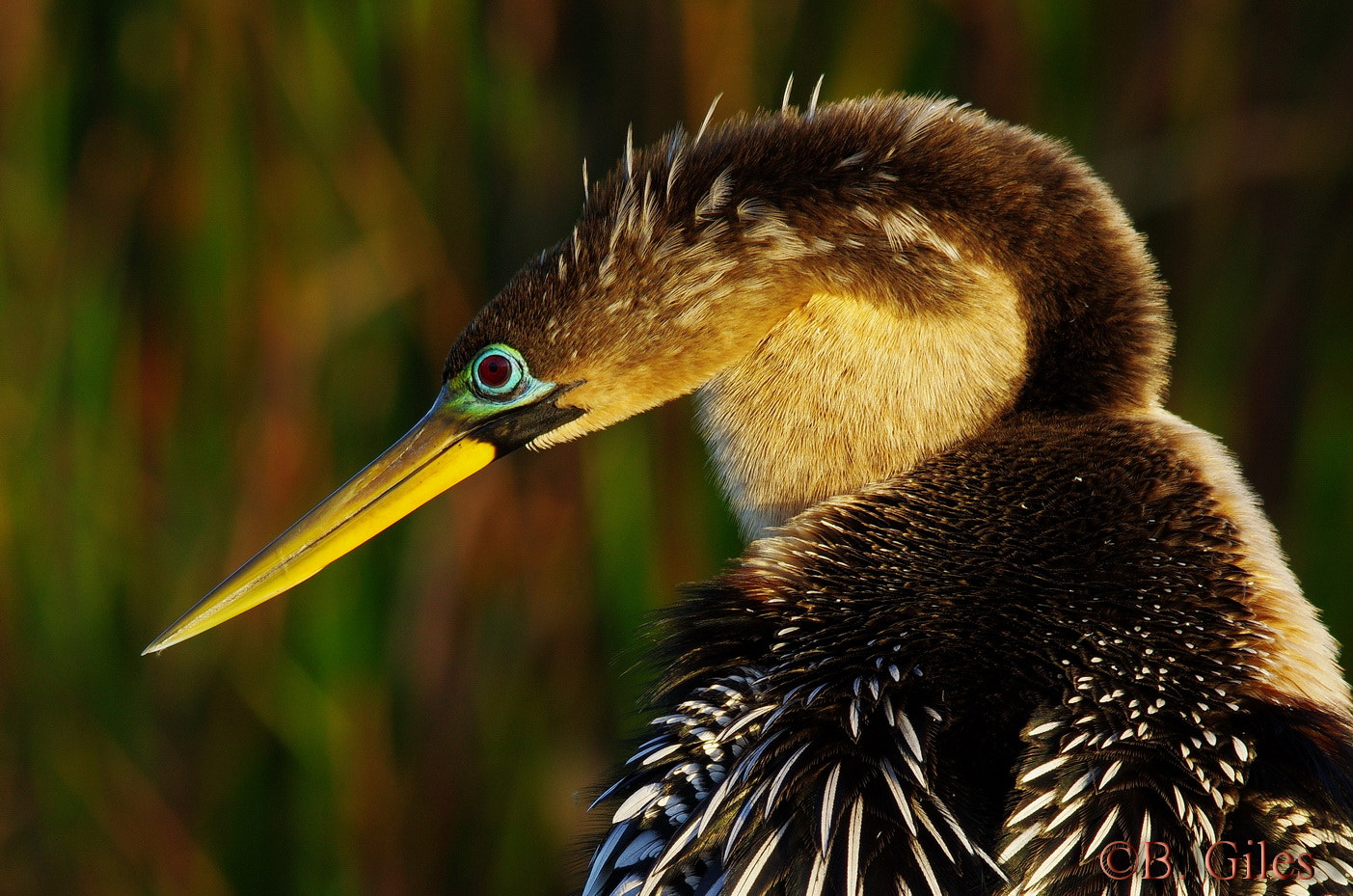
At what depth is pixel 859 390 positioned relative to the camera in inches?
60.9

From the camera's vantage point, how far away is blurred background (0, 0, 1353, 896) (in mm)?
2398

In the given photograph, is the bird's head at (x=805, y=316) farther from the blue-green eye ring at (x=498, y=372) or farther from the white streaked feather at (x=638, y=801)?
the white streaked feather at (x=638, y=801)

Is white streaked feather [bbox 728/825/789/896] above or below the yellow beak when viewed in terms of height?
below

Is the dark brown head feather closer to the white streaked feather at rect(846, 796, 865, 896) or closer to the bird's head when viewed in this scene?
the bird's head

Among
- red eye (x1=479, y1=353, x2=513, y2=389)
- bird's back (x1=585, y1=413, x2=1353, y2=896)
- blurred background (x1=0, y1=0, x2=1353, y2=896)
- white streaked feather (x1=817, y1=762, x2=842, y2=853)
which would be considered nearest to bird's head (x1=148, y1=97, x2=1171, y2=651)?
red eye (x1=479, y1=353, x2=513, y2=389)

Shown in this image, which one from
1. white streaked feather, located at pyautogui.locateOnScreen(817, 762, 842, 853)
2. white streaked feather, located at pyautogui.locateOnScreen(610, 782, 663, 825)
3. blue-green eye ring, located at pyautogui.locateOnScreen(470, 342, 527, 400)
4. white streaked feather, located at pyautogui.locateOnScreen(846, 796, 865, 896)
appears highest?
blue-green eye ring, located at pyautogui.locateOnScreen(470, 342, 527, 400)

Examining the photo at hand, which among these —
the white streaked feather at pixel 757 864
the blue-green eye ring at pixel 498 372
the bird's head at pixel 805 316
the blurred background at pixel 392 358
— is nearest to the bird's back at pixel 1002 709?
the white streaked feather at pixel 757 864

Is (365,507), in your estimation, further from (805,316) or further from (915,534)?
(915,534)

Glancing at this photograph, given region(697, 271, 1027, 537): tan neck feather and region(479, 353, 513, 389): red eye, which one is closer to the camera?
region(697, 271, 1027, 537): tan neck feather

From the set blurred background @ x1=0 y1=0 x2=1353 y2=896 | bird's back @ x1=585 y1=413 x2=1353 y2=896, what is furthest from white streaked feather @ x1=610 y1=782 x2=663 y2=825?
blurred background @ x1=0 y1=0 x2=1353 y2=896

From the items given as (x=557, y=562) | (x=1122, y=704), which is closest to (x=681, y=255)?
(x=1122, y=704)

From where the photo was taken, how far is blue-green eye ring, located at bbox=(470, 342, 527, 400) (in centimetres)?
166

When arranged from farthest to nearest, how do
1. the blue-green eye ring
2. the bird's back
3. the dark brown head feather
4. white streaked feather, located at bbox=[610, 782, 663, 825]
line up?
the blue-green eye ring, the dark brown head feather, white streaked feather, located at bbox=[610, 782, 663, 825], the bird's back

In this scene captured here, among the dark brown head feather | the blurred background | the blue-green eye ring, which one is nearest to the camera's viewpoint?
the dark brown head feather
